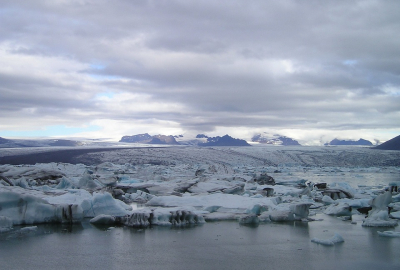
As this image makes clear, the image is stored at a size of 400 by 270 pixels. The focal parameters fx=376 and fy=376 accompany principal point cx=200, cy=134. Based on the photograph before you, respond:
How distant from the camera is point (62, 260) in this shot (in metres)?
4.82

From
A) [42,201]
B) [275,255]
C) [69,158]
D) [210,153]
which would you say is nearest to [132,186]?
[42,201]

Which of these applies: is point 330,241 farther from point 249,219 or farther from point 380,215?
point 380,215

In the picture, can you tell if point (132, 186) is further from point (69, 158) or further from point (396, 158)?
A: point (396, 158)

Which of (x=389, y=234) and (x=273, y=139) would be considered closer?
(x=389, y=234)

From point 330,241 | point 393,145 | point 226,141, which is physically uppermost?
point 226,141

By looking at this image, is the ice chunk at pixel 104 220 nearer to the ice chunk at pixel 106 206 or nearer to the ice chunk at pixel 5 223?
the ice chunk at pixel 106 206

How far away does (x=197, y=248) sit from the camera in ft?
17.8

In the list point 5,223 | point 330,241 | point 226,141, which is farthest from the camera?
point 226,141

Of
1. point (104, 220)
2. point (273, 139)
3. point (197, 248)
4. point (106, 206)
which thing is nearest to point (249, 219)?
point (197, 248)

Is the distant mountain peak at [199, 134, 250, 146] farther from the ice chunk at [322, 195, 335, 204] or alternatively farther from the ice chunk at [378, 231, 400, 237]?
the ice chunk at [378, 231, 400, 237]

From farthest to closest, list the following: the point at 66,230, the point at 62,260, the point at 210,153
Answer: the point at 210,153
the point at 66,230
the point at 62,260

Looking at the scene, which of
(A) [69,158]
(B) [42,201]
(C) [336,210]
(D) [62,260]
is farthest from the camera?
(A) [69,158]

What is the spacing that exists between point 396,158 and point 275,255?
31447 millimetres

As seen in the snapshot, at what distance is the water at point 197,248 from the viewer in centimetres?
466
